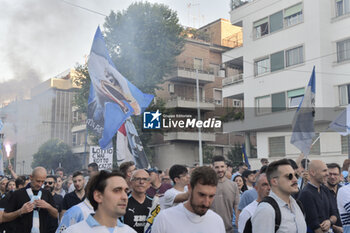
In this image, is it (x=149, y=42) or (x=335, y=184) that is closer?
(x=335, y=184)

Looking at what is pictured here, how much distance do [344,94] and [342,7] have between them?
4964 mm

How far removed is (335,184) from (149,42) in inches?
938

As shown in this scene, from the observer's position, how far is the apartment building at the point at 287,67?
2447 cm

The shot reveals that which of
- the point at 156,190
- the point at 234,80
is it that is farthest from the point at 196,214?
the point at 234,80

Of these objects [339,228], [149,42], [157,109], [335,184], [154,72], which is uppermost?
[149,42]

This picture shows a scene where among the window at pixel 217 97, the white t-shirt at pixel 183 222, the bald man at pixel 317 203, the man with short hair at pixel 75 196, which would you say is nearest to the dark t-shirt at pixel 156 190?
the man with short hair at pixel 75 196

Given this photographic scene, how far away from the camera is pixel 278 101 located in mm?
27078

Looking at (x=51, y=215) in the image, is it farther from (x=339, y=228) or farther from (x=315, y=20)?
(x=315, y=20)

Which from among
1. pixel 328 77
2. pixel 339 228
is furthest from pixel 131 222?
pixel 328 77

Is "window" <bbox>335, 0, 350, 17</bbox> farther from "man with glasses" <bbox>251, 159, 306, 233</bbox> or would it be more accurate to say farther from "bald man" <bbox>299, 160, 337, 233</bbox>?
"man with glasses" <bbox>251, 159, 306, 233</bbox>

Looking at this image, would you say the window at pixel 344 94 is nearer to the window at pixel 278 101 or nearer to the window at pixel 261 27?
the window at pixel 278 101

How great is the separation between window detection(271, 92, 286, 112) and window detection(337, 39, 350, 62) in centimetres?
392

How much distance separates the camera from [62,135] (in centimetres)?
6788

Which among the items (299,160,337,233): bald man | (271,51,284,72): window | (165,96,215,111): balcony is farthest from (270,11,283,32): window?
(299,160,337,233): bald man
